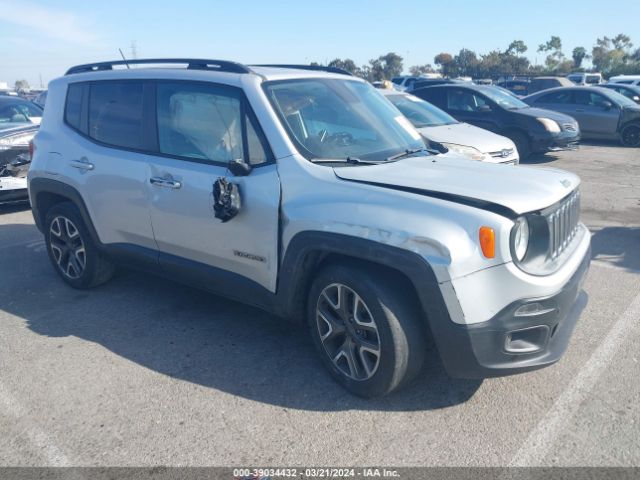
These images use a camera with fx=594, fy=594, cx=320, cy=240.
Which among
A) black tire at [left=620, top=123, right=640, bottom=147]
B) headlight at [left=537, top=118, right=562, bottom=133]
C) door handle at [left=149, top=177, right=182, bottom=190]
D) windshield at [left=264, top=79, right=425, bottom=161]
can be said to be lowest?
black tire at [left=620, top=123, right=640, bottom=147]

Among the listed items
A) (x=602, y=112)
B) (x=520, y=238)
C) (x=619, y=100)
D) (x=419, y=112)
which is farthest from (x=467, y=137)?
(x=619, y=100)

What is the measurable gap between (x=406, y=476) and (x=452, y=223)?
124cm

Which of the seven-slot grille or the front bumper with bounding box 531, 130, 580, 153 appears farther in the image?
the front bumper with bounding box 531, 130, 580, 153

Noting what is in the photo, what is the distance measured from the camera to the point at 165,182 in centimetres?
416

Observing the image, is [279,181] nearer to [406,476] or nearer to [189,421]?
[189,421]

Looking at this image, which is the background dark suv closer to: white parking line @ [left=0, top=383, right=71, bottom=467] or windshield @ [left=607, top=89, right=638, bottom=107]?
windshield @ [left=607, top=89, right=638, bottom=107]

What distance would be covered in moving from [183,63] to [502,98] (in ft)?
32.4

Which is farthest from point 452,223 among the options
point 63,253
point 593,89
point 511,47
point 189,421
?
point 511,47

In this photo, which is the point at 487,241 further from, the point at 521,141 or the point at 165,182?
the point at 521,141

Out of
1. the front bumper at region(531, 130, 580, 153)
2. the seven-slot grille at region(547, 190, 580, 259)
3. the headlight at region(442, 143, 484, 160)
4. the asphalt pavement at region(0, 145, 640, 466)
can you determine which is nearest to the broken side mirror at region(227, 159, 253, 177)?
the asphalt pavement at region(0, 145, 640, 466)

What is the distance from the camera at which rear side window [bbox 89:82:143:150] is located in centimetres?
451

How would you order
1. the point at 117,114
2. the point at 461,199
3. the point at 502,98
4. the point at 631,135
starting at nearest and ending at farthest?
the point at 461,199, the point at 117,114, the point at 502,98, the point at 631,135

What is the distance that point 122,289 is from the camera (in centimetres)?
532

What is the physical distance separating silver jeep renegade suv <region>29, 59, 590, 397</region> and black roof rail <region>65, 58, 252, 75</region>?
0.06ft
